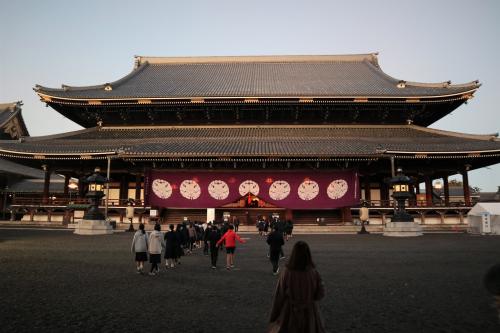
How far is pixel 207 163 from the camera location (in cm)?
2703

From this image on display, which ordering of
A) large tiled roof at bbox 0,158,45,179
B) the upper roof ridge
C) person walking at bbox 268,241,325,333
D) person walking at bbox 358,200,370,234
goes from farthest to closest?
the upper roof ridge < large tiled roof at bbox 0,158,45,179 < person walking at bbox 358,200,370,234 < person walking at bbox 268,241,325,333

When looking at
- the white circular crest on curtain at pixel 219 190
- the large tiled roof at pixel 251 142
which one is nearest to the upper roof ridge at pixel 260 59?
the large tiled roof at pixel 251 142

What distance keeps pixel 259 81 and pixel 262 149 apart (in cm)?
1203

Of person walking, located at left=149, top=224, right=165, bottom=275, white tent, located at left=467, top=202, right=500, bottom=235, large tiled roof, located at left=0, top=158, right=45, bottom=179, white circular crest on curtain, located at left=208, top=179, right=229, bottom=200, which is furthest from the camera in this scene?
large tiled roof, located at left=0, top=158, right=45, bottom=179

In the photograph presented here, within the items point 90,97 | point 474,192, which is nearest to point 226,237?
point 90,97

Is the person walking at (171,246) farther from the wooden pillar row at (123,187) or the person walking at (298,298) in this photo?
the wooden pillar row at (123,187)

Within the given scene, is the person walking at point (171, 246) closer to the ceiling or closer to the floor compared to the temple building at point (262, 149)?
closer to the floor

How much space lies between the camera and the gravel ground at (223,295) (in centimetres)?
558

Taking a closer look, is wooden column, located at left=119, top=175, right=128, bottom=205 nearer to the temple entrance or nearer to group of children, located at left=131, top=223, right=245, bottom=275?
the temple entrance

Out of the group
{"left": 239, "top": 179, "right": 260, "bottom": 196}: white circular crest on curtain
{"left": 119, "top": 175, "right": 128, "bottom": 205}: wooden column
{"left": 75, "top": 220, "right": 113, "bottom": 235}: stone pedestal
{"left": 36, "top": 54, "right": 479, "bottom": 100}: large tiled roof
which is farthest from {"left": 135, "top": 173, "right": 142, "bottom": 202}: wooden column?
{"left": 239, "top": 179, "right": 260, "bottom": 196}: white circular crest on curtain

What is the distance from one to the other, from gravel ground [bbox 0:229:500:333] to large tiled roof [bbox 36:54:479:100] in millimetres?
18793

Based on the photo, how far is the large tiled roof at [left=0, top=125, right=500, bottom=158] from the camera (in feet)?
81.3

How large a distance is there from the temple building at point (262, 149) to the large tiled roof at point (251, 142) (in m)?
0.09

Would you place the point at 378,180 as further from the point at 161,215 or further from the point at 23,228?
the point at 23,228
